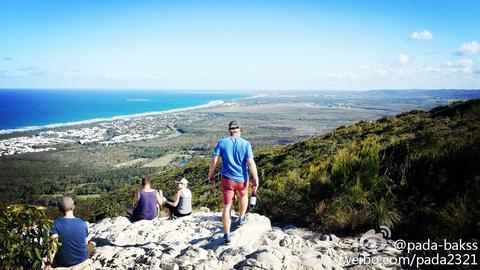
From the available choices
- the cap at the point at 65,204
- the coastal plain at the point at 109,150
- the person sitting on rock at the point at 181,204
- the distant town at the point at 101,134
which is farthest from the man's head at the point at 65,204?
the distant town at the point at 101,134

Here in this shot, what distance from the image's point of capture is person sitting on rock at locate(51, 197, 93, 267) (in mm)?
4730

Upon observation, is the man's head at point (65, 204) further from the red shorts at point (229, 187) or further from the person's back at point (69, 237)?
the red shorts at point (229, 187)

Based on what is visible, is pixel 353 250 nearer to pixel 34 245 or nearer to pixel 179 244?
pixel 179 244

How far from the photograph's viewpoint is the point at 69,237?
4750 mm

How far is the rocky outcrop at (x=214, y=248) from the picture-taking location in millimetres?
4449

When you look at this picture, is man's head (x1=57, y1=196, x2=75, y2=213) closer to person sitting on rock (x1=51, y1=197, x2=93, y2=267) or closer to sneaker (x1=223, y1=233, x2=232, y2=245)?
person sitting on rock (x1=51, y1=197, x2=93, y2=267)

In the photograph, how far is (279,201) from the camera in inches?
271

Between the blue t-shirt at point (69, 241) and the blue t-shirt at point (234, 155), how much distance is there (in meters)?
2.22

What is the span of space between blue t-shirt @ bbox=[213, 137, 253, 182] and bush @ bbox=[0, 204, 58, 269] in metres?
2.47

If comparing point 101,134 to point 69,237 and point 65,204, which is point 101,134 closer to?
point 65,204

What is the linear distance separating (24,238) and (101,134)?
116107 mm

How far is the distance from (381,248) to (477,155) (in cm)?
225

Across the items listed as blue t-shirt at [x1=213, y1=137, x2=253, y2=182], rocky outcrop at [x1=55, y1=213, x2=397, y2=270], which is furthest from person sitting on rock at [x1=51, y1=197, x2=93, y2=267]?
blue t-shirt at [x1=213, y1=137, x2=253, y2=182]

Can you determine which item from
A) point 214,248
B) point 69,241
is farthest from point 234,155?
point 69,241
